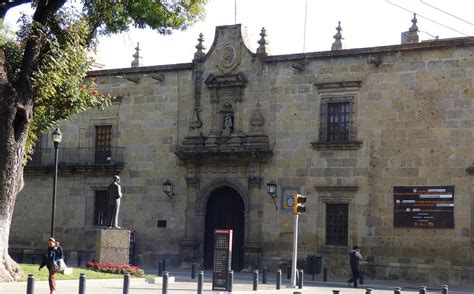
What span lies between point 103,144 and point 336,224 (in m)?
11.7

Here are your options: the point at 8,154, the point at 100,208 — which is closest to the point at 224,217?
the point at 100,208

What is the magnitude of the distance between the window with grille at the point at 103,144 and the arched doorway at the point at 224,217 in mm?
5468

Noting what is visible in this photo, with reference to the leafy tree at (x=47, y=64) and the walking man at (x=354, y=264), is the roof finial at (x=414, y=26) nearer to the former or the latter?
the walking man at (x=354, y=264)

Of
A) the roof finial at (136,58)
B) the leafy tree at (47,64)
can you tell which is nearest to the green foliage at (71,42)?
the leafy tree at (47,64)

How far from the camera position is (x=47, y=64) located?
2233cm

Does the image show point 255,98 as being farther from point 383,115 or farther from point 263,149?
point 383,115

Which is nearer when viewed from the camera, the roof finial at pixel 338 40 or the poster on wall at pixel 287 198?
the poster on wall at pixel 287 198

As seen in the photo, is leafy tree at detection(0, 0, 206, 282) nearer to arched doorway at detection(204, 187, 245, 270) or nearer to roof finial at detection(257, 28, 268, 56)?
roof finial at detection(257, 28, 268, 56)

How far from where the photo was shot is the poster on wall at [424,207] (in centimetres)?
2938

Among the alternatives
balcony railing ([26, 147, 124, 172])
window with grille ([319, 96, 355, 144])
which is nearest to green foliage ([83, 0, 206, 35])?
window with grille ([319, 96, 355, 144])

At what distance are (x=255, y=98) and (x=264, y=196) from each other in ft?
12.9

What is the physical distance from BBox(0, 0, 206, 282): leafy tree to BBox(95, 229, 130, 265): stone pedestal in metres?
3.53

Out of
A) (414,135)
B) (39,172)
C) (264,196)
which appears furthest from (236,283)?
(39,172)

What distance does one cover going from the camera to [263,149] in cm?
3284
